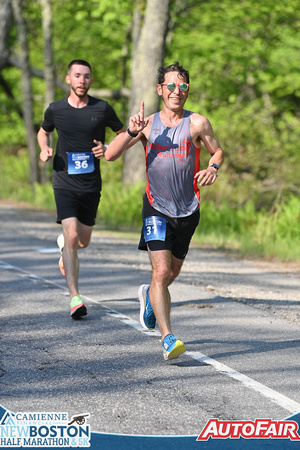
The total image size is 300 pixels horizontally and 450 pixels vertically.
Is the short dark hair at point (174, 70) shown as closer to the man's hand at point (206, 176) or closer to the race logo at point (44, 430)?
the man's hand at point (206, 176)

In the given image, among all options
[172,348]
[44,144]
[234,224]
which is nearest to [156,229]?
[172,348]

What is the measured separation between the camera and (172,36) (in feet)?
85.5

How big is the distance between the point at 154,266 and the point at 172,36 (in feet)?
68.0

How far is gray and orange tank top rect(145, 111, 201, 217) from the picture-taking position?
6.26 meters

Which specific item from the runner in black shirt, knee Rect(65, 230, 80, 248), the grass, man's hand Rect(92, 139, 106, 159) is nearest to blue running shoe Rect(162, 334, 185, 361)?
the runner in black shirt

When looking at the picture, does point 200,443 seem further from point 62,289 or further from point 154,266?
point 62,289

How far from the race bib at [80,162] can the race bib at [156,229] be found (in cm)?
182

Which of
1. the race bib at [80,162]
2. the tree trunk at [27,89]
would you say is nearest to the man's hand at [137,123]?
the race bib at [80,162]

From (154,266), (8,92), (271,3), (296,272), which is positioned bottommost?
(296,272)

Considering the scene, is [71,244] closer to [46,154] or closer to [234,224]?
[46,154]

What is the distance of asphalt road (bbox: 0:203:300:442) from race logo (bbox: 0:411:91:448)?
0.08m

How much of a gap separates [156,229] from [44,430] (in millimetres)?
2157

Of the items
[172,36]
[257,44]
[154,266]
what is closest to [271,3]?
[257,44]

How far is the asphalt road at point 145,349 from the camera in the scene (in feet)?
16.2
